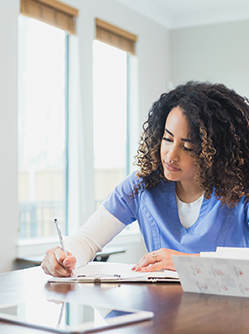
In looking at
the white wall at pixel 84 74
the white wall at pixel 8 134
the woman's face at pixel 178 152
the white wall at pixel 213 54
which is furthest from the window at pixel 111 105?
the woman's face at pixel 178 152

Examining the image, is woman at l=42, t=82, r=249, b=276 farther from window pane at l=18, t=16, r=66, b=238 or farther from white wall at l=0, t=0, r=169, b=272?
window pane at l=18, t=16, r=66, b=238

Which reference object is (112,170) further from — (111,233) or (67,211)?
(111,233)

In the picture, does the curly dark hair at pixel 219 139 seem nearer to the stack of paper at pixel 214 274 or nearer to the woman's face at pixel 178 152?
the woman's face at pixel 178 152

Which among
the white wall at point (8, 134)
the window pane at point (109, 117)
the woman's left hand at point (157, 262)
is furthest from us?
the window pane at point (109, 117)

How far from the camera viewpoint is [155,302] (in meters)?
0.99

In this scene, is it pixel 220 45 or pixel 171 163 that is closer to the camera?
pixel 171 163

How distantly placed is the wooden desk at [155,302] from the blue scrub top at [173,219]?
36 cm

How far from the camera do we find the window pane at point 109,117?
4297 mm

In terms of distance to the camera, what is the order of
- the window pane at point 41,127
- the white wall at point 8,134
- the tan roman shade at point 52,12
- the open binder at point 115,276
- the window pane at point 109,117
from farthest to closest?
1. the window pane at point 109,117
2. the window pane at point 41,127
3. the tan roman shade at point 52,12
4. the white wall at point 8,134
5. the open binder at point 115,276

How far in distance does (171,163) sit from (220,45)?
12.4 ft

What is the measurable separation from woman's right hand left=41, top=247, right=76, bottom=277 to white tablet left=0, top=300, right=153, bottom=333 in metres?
0.34

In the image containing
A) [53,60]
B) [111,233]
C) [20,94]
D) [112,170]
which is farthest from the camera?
[112,170]

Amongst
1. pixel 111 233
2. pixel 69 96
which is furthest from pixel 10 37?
pixel 111 233

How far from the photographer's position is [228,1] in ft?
15.2
